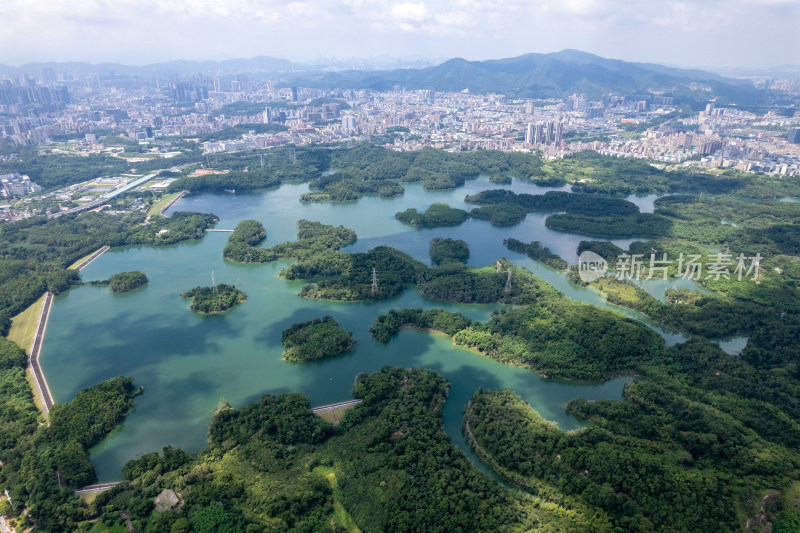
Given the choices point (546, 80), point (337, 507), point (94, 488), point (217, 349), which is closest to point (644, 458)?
point (337, 507)

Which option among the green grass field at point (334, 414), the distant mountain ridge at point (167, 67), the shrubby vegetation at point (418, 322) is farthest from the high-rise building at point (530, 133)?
the distant mountain ridge at point (167, 67)

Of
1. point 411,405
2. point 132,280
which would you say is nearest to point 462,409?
point 411,405

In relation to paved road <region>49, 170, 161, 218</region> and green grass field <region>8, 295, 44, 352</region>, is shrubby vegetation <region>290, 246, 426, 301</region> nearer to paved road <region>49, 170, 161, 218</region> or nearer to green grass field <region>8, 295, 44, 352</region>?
green grass field <region>8, 295, 44, 352</region>

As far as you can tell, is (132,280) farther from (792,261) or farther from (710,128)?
(710,128)

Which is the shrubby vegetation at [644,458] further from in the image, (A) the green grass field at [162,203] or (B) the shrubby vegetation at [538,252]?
(A) the green grass field at [162,203]

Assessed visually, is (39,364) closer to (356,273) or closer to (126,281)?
(126,281)

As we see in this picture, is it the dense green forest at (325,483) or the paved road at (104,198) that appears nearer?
the dense green forest at (325,483)
